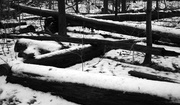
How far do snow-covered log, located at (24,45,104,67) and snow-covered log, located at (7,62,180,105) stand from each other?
628 mm

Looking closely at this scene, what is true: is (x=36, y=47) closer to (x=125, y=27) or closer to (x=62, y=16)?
(x=62, y=16)

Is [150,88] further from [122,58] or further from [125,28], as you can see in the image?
[125,28]

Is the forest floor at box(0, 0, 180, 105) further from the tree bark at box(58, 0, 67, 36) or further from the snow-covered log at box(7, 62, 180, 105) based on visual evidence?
the tree bark at box(58, 0, 67, 36)

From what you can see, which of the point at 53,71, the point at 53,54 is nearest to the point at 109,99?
the point at 53,71

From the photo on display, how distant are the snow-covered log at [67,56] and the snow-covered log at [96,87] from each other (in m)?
0.63

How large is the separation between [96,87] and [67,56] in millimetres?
2124

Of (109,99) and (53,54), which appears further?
(53,54)

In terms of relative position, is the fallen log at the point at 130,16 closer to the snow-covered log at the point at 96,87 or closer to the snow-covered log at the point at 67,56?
the snow-covered log at the point at 67,56

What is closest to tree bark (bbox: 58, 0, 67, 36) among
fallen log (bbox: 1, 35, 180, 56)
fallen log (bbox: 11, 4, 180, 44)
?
fallen log (bbox: 1, 35, 180, 56)

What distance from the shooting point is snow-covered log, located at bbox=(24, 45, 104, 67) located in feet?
14.7

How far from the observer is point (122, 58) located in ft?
18.6

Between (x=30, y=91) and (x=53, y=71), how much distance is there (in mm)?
692

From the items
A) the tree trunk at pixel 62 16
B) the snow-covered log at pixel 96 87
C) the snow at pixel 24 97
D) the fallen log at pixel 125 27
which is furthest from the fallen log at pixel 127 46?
the snow at pixel 24 97

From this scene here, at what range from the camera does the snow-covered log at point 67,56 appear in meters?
4.48
